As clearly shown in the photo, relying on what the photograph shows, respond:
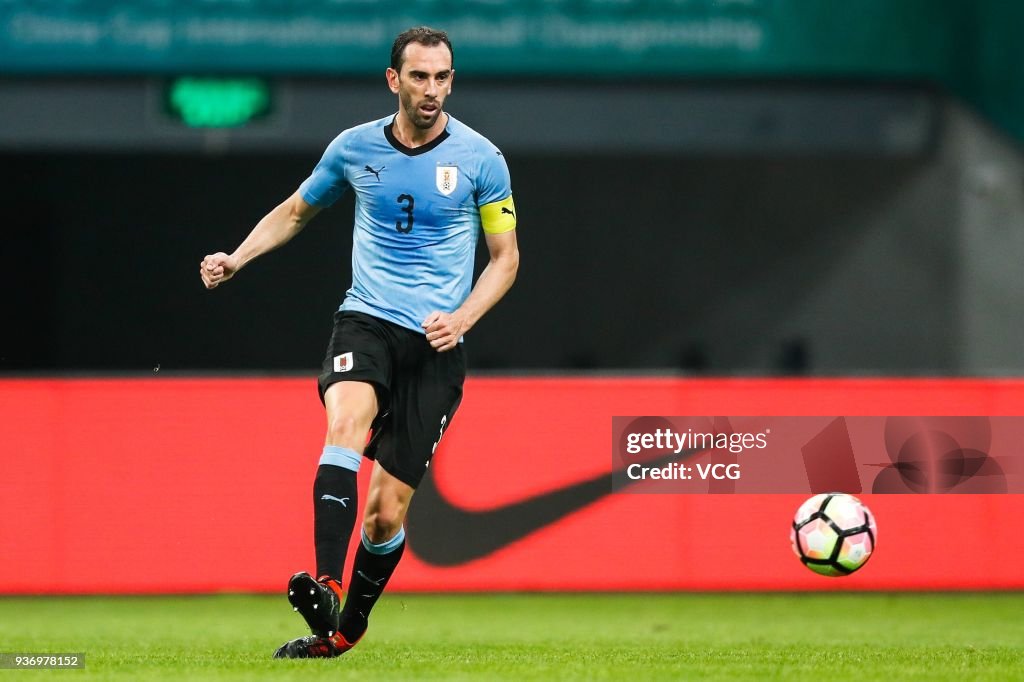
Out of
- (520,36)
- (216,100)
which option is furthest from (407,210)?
(216,100)

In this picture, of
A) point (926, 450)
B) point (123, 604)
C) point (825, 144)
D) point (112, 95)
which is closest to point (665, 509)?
point (926, 450)

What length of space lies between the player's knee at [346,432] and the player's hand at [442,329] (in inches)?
14.5

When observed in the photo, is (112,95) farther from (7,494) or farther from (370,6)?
(7,494)

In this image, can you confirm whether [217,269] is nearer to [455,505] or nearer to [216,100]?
[455,505]

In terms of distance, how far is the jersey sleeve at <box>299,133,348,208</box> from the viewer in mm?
5594

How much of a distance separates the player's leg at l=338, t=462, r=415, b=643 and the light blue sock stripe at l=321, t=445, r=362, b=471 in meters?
0.27

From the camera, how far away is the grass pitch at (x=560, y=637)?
17.3ft

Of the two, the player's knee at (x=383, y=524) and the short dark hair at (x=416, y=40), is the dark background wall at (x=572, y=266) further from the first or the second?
the short dark hair at (x=416, y=40)

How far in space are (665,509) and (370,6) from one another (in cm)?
661

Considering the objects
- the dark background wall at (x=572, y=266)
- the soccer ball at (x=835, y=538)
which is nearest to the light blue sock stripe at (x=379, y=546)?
the soccer ball at (x=835, y=538)

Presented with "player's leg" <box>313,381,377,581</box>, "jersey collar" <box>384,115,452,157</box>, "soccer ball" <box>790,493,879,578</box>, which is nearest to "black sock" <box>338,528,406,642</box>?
"player's leg" <box>313,381,377,581</box>

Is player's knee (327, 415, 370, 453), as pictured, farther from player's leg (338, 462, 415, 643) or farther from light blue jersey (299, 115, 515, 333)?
light blue jersey (299, 115, 515, 333)

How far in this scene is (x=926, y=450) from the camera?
363 inches

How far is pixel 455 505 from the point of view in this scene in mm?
9180
